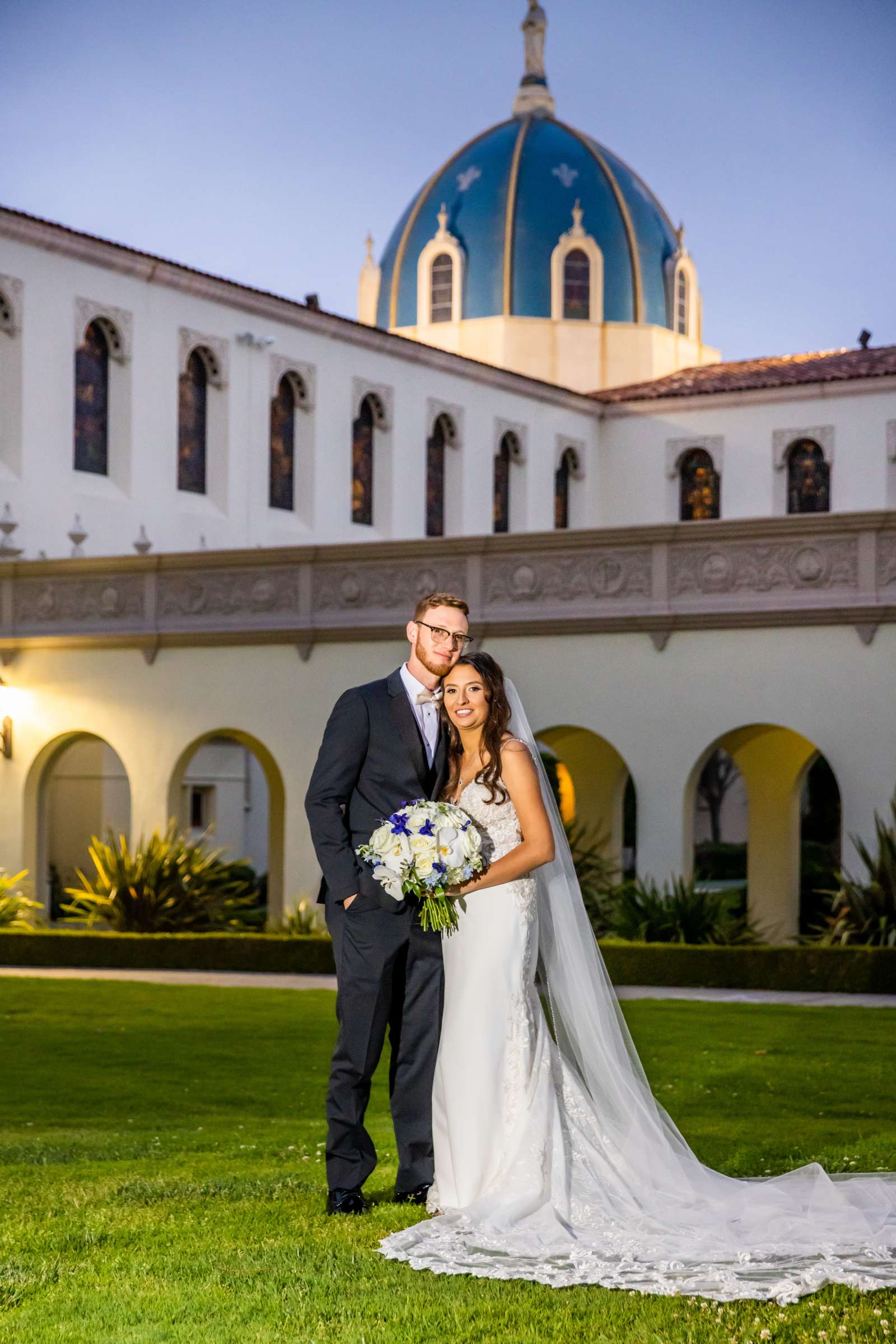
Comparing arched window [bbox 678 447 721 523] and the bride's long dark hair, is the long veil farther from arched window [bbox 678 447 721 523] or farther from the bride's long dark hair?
arched window [bbox 678 447 721 523]

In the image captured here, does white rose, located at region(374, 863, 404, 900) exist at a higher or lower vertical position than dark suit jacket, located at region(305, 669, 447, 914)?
lower

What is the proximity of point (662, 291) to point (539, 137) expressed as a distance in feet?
14.7

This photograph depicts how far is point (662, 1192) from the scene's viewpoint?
20.9 ft

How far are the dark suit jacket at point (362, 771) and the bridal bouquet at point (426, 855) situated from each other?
0.15 meters

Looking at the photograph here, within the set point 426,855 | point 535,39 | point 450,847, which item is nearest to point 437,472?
point 535,39

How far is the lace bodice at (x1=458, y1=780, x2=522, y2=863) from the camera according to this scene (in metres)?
6.62

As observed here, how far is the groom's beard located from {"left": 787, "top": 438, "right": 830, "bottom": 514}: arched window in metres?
28.3

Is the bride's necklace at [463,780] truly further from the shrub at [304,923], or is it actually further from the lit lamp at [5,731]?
the lit lamp at [5,731]

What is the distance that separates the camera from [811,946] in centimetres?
1666

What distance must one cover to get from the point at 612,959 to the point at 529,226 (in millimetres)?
24998

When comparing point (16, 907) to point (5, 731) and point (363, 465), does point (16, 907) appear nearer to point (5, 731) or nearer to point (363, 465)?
point (5, 731)

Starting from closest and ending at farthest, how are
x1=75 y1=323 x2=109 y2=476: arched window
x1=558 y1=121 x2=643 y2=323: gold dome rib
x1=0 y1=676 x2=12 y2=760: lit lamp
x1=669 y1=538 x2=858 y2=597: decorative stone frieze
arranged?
x1=669 y1=538 x2=858 y2=597: decorative stone frieze, x1=0 y1=676 x2=12 y2=760: lit lamp, x1=75 y1=323 x2=109 y2=476: arched window, x1=558 y1=121 x2=643 y2=323: gold dome rib

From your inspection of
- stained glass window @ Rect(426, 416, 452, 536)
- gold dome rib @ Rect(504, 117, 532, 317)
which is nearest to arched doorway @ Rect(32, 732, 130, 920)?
stained glass window @ Rect(426, 416, 452, 536)

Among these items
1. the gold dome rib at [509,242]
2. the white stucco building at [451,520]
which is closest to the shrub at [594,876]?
the white stucco building at [451,520]
